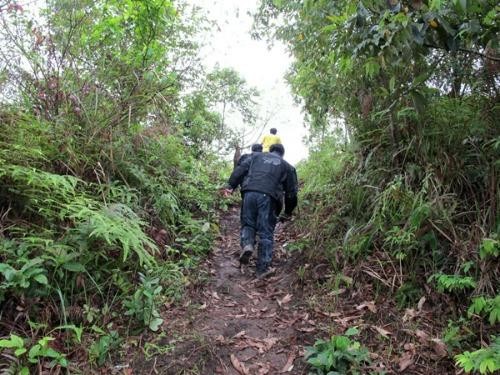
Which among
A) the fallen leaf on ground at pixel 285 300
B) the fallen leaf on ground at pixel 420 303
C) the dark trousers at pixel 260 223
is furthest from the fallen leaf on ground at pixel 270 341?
the dark trousers at pixel 260 223

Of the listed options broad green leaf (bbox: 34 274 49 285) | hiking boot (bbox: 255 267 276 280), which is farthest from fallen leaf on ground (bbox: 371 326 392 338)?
broad green leaf (bbox: 34 274 49 285)

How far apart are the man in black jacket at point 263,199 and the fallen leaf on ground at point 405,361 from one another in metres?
2.46

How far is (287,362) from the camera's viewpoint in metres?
3.70

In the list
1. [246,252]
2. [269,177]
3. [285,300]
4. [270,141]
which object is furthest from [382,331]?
[270,141]

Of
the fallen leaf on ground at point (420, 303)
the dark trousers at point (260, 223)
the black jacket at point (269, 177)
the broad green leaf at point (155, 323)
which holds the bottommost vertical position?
the broad green leaf at point (155, 323)

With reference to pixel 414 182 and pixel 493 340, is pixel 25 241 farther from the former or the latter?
pixel 414 182

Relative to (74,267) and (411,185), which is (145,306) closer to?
(74,267)

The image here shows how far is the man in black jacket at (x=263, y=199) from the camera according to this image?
5.80 m

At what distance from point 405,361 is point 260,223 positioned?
292cm

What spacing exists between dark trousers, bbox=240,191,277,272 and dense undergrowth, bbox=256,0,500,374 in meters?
0.60

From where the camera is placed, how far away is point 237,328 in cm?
427

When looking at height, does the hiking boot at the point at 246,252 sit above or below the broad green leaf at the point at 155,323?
above

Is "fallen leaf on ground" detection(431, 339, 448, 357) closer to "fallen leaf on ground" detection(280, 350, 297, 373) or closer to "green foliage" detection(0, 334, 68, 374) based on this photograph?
"fallen leaf on ground" detection(280, 350, 297, 373)

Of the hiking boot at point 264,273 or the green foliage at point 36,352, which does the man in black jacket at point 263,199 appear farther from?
the green foliage at point 36,352
